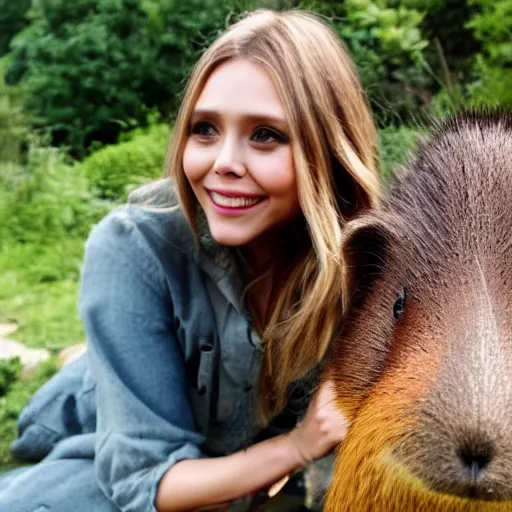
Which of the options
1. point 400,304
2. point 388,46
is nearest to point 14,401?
point 400,304

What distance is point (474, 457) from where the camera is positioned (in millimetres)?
1232

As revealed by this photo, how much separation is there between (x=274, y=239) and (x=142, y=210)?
41 centimetres

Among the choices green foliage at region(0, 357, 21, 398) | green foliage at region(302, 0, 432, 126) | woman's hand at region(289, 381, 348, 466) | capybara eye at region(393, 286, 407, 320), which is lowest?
green foliage at region(0, 357, 21, 398)

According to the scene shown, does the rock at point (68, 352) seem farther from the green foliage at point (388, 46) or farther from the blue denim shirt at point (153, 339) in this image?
the green foliage at point (388, 46)

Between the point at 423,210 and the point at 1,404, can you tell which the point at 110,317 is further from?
the point at 1,404

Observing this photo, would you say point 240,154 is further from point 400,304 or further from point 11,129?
point 11,129

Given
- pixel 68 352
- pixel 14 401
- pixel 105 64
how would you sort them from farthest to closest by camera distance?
pixel 105 64
pixel 68 352
pixel 14 401

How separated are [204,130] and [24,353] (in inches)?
130

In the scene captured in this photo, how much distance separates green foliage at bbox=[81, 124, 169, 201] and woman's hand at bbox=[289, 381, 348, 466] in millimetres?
6225

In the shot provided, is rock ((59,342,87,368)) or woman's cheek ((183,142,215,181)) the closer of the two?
Answer: woman's cheek ((183,142,215,181))

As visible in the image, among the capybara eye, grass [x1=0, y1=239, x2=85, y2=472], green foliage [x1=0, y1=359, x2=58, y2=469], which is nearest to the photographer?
the capybara eye

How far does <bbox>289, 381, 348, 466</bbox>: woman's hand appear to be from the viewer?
182cm

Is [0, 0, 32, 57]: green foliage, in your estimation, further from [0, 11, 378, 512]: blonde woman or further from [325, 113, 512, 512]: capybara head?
[325, 113, 512, 512]: capybara head

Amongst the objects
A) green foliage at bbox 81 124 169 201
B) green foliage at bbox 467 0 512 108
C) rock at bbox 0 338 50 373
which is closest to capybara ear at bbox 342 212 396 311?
green foliage at bbox 467 0 512 108
